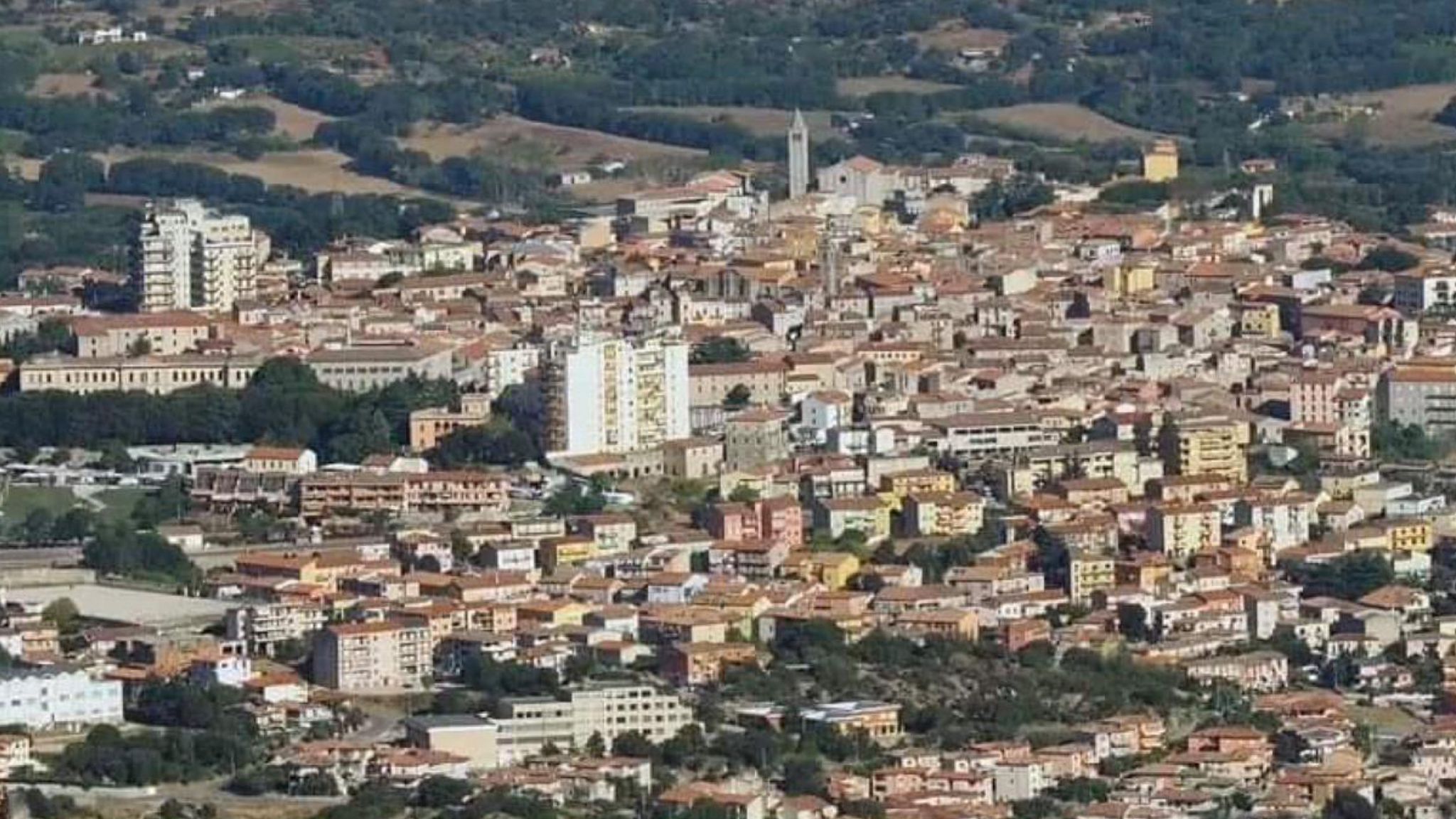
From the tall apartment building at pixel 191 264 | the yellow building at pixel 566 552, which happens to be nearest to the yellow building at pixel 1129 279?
the tall apartment building at pixel 191 264

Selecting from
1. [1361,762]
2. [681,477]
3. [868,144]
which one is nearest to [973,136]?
[868,144]

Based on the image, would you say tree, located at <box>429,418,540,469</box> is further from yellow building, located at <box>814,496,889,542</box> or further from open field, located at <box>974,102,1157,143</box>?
open field, located at <box>974,102,1157,143</box>

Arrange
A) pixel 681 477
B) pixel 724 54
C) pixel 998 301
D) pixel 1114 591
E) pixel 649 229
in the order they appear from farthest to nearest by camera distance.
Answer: pixel 724 54 < pixel 649 229 < pixel 998 301 < pixel 681 477 < pixel 1114 591

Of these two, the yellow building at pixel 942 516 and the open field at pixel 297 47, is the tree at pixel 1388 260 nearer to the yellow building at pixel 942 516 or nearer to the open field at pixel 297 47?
the yellow building at pixel 942 516

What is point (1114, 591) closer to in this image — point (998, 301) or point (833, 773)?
point (833, 773)

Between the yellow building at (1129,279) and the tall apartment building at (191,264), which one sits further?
the yellow building at (1129,279)

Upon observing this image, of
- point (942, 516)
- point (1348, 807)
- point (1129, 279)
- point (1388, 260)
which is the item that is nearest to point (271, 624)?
point (942, 516)
